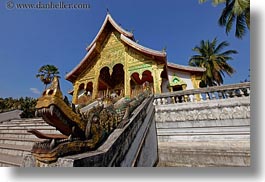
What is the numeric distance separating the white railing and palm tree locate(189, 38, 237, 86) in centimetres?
629

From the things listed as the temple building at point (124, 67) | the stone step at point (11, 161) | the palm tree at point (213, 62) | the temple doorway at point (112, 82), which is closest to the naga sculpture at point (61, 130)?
the stone step at point (11, 161)

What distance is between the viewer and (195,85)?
249 inches

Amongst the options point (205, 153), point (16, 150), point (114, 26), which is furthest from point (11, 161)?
point (114, 26)

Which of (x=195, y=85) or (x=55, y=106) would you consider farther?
(x=195, y=85)

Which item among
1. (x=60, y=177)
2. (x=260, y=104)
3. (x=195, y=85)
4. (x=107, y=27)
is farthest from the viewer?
(x=107, y=27)

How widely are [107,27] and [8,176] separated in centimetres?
612

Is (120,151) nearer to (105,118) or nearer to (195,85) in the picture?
(105,118)

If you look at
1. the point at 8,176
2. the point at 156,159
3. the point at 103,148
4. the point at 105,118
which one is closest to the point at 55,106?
the point at 103,148

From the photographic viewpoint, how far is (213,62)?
9.57 metres

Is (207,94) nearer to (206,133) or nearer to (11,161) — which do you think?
(206,133)

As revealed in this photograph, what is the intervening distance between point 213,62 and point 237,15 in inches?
268

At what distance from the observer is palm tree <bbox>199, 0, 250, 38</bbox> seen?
3.01 m

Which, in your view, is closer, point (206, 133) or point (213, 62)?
point (206, 133)

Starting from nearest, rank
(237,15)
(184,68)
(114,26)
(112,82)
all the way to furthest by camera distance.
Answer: (237,15) < (184,68) < (114,26) < (112,82)
